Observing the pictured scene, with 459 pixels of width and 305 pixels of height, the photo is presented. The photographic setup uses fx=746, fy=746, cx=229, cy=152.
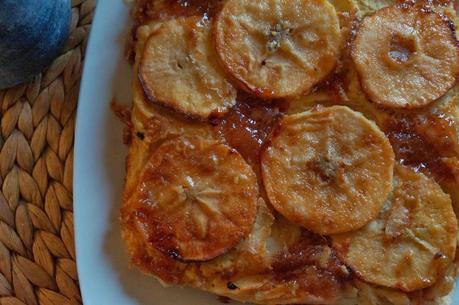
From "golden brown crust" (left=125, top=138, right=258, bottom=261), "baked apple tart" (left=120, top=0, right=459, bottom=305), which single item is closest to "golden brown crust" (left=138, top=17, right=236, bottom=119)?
"baked apple tart" (left=120, top=0, right=459, bottom=305)

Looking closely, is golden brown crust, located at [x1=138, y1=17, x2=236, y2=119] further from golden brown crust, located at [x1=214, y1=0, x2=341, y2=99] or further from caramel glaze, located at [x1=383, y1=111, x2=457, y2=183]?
caramel glaze, located at [x1=383, y1=111, x2=457, y2=183]

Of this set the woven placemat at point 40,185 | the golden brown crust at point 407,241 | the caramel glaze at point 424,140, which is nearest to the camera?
the golden brown crust at point 407,241

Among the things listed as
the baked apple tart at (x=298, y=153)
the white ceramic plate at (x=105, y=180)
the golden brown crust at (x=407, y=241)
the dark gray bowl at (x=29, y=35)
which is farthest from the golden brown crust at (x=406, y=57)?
the dark gray bowl at (x=29, y=35)

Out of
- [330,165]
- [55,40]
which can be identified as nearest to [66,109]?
[55,40]

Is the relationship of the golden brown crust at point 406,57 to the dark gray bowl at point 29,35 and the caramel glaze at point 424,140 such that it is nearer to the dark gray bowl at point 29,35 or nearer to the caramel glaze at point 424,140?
the caramel glaze at point 424,140

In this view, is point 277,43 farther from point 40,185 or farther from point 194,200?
point 40,185

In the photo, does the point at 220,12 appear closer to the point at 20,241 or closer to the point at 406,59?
the point at 406,59

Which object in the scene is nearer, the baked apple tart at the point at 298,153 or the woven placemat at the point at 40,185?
the baked apple tart at the point at 298,153
